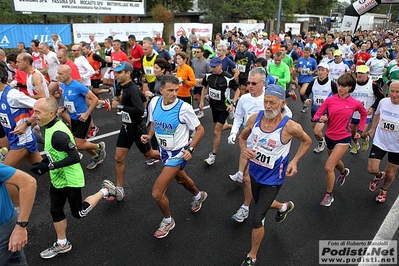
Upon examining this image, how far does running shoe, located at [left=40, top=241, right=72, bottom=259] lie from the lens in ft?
11.8

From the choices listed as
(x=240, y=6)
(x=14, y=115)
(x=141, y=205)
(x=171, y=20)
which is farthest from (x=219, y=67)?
(x=240, y=6)

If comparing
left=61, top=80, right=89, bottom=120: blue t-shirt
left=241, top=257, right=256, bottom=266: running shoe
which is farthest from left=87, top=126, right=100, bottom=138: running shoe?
left=241, top=257, right=256, bottom=266: running shoe

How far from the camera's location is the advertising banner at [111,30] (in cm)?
1714

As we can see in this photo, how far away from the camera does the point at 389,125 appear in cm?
468

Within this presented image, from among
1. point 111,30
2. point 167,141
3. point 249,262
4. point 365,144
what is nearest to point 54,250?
point 167,141

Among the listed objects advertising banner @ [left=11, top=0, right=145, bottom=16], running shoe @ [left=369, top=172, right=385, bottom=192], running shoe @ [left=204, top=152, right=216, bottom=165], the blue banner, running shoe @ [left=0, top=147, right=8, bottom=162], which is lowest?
running shoe @ [left=204, top=152, right=216, bottom=165]

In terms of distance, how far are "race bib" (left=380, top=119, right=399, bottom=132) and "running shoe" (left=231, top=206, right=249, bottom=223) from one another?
2.43m

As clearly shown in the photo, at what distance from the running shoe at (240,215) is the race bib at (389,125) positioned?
2.43 meters

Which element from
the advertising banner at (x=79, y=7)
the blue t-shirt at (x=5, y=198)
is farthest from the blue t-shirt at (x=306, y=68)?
the advertising banner at (x=79, y=7)

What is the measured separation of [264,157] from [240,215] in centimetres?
122

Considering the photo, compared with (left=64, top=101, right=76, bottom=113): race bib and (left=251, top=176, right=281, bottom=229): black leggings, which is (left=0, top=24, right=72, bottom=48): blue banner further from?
(left=251, top=176, right=281, bottom=229): black leggings

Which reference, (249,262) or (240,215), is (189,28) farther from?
(249,262)

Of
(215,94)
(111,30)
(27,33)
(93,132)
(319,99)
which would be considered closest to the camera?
(215,94)

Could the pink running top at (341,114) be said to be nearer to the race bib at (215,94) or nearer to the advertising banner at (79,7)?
the race bib at (215,94)
